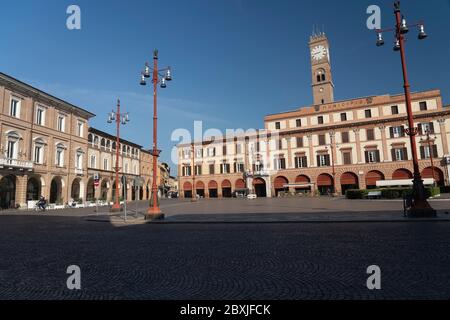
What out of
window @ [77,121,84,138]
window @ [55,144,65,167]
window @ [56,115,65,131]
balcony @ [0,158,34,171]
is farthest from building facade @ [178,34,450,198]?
balcony @ [0,158,34,171]

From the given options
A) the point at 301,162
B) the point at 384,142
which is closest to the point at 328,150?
the point at 301,162

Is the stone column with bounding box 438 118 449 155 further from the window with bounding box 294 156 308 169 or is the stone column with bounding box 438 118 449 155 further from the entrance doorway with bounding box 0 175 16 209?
the entrance doorway with bounding box 0 175 16 209

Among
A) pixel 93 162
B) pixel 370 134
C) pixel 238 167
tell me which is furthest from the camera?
pixel 238 167

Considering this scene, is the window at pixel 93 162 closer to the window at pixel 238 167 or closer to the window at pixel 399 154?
the window at pixel 238 167

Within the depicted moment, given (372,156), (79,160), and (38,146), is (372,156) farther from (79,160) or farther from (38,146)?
(38,146)

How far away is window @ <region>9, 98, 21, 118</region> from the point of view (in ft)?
106

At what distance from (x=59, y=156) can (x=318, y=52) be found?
5836 centimetres

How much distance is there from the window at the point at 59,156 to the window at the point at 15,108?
22.3 feet

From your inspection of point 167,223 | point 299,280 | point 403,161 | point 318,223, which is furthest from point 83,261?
point 403,161

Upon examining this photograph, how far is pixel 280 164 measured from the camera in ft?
185

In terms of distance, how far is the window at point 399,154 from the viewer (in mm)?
46438

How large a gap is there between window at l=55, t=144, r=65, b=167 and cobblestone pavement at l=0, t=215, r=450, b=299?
107ft

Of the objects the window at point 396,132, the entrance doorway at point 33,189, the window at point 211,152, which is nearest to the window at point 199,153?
the window at point 211,152

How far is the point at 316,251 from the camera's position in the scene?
7199 millimetres
